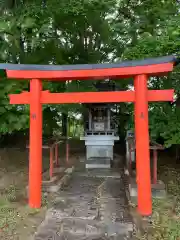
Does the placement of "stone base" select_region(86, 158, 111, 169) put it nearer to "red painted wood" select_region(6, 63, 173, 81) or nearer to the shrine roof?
"red painted wood" select_region(6, 63, 173, 81)

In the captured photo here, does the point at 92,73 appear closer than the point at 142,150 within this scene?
No

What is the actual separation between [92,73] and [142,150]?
86.5 inches

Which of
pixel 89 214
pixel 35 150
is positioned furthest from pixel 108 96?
pixel 89 214

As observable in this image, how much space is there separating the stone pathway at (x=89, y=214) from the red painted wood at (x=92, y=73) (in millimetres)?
3251

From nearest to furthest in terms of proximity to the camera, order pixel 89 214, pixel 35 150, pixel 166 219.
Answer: pixel 166 219, pixel 89 214, pixel 35 150

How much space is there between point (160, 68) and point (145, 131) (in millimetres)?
1485

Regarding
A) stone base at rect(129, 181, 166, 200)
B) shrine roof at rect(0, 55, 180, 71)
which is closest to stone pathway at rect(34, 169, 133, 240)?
stone base at rect(129, 181, 166, 200)

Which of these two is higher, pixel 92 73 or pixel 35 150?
pixel 92 73

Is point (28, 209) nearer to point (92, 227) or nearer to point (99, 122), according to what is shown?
point (92, 227)

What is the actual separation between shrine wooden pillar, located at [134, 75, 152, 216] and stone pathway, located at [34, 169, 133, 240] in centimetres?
53

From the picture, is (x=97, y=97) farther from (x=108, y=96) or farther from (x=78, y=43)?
(x=78, y=43)

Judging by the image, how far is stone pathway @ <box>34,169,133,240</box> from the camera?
198 inches

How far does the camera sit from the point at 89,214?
6.04 metres

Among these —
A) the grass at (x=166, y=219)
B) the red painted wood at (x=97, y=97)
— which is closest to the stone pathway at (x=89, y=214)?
the grass at (x=166, y=219)
